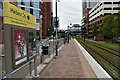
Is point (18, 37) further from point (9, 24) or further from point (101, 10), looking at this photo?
point (101, 10)

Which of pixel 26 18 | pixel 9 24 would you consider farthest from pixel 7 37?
A: pixel 26 18

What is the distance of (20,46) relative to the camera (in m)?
5.23

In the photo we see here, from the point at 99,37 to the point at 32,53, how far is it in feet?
176

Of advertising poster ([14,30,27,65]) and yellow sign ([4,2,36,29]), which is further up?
yellow sign ([4,2,36,29])

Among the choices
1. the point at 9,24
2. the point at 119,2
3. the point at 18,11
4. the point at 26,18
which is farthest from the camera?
the point at 119,2

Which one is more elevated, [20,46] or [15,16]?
[15,16]

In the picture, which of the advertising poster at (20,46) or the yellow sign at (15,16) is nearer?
the yellow sign at (15,16)

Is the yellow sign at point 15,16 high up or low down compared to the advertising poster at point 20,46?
up

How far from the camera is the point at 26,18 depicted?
557 centimetres

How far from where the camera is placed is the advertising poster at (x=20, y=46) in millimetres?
4871

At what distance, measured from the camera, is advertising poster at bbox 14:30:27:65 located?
4.87 metres

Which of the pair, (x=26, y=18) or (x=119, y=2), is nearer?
(x=26, y=18)

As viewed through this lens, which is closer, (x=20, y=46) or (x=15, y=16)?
(x=15, y=16)

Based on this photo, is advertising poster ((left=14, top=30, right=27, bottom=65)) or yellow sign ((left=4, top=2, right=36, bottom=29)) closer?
yellow sign ((left=4, top=2, right=36, bottom=29))
